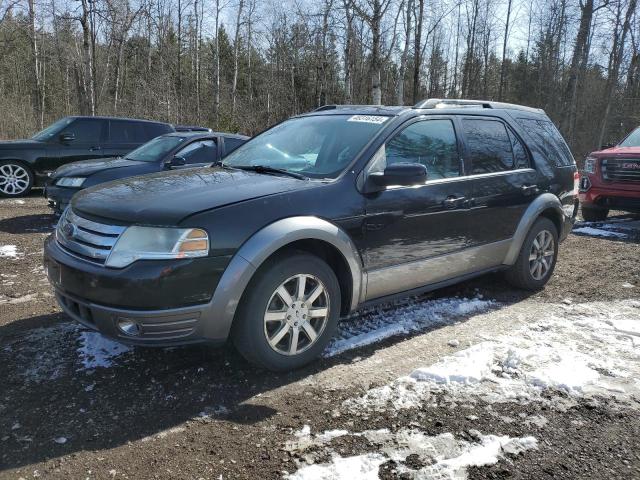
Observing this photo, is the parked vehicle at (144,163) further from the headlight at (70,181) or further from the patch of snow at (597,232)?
the patch of snow at (597,232)

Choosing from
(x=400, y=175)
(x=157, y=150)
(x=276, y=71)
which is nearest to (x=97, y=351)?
(x=400, y=175)

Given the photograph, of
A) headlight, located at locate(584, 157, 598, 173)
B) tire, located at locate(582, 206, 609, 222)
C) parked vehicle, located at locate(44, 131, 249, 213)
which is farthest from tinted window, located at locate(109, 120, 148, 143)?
tire, located at locate(582, 206, 609, 222)

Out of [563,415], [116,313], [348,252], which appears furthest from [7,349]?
[563,415]

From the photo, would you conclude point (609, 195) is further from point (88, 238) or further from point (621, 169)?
point (88, 238)

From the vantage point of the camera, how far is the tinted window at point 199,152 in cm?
835

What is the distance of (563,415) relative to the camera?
2943 mm

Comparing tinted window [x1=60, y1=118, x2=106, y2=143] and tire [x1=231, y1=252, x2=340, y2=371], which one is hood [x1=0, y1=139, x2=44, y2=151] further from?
tire [x1=231, y1=252, x2=340, y2=371]

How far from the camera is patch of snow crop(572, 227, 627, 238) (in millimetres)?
8500

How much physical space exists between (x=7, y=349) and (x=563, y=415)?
3724 mm

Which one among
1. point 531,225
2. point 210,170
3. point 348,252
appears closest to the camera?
point 348,252

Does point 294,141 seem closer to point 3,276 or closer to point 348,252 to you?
point 348,252

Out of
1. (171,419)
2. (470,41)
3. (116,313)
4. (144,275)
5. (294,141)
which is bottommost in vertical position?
(171,419)

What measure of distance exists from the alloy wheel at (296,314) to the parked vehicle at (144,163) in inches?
167

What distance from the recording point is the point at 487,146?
4703mm
